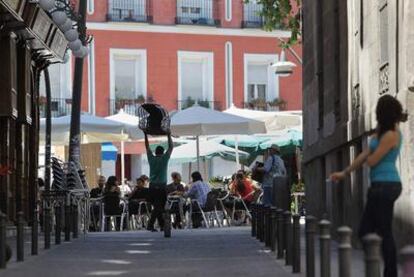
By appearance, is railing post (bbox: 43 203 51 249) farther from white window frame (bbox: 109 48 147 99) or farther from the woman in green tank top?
white window frame (bbox: 109 48 147 99)

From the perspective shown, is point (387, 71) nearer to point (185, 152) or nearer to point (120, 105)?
point (185, 152)

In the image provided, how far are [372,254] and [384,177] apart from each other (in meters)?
3.68

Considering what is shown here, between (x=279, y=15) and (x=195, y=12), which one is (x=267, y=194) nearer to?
(x=279, y=15)

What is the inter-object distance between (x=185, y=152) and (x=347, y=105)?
1655cm

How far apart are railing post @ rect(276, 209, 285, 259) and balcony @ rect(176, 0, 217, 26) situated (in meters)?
34.8

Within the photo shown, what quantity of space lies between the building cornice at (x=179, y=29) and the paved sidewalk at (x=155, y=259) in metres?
27.7

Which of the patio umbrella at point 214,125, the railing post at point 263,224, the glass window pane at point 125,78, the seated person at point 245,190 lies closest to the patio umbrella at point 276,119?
the patio umbrella at point 214,125

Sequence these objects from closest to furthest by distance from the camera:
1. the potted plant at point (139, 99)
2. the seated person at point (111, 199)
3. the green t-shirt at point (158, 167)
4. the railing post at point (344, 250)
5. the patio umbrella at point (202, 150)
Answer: the railing post at point (344, 250) → the green t-shirt at point (158, 167) → the seated person at point (111, 199) → the patio umbrella at point (202, 150) → the potted plant at point (139, 99)

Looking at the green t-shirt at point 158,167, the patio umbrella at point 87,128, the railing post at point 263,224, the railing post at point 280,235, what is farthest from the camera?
the patio umbrella at point 87,128

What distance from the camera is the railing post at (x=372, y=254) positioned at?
6656mm

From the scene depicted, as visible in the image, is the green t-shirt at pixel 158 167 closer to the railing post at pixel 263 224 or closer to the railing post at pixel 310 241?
the railing post at pixel 263 224

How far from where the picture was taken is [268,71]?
49.9m

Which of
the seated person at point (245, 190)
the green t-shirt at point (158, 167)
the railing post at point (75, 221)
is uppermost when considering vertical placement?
the green t-shirt at point (158, 167)

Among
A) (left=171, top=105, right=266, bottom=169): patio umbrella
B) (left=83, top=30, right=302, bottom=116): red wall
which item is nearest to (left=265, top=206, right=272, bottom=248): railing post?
(left=171, top=105, right=266, bottom=169): patio umbrella
